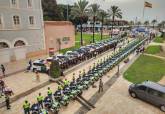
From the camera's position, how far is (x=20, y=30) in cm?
2934

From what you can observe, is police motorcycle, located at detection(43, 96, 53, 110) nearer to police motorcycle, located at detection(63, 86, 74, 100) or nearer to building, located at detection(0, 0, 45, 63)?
police motorcycle, located at detection(63, 86, 74, 100)

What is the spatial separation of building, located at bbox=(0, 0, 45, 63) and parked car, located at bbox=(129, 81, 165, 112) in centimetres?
1926

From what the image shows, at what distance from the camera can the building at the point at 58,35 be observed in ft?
115

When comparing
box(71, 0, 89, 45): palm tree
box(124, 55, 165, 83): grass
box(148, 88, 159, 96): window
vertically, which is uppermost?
box(71, 0, 89, 45): palm tree

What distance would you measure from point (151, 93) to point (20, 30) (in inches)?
851

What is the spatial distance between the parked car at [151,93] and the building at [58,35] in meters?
21.2

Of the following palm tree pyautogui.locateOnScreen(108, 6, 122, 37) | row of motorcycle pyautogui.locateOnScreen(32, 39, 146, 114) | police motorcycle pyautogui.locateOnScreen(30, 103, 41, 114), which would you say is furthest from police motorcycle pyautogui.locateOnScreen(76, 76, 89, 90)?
palm tree pyautogui.locateOnScreen(108, 6, 122, 37)

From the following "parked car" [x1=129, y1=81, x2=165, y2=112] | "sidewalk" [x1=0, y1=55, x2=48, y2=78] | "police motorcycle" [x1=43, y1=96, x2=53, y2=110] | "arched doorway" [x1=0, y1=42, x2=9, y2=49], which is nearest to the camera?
"police motorcycle" [x1=43, y1=96, x2=53, y2=110]

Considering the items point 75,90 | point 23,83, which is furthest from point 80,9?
point 75,90

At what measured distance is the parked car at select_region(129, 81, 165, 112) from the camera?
49.6 ft

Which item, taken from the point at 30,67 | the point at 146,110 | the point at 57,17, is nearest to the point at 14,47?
the point at 30,67

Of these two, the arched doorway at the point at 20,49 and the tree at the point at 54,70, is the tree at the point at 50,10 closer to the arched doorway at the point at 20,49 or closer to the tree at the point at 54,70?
the arched doorway at the point at 20,49

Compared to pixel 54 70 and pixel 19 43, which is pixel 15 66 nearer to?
pixel 19 43

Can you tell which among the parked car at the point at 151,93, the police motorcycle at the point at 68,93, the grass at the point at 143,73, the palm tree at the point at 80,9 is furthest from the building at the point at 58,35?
the parked car at the point at 151,93
